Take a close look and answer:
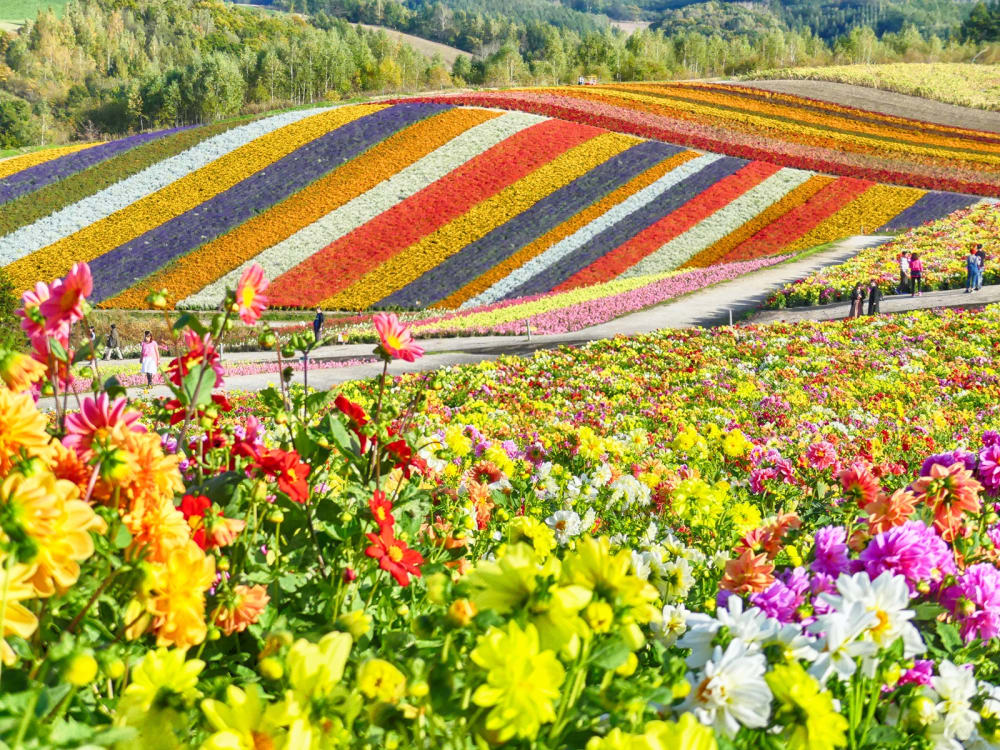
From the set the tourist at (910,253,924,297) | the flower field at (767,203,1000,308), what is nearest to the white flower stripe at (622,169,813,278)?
the flower field at (767,203,1000,308)

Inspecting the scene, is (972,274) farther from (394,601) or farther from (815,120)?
(815,120)

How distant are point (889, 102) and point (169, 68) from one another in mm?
53615

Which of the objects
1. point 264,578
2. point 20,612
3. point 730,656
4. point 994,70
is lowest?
point 264,578

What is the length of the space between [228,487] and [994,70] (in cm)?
7143

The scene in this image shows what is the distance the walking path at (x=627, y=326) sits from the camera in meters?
16.6

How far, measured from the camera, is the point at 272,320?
24.7 m

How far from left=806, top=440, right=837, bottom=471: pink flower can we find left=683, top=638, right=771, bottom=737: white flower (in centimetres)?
471

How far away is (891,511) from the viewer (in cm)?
214

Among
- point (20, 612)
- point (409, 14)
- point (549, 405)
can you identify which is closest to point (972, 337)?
point (549, 405)

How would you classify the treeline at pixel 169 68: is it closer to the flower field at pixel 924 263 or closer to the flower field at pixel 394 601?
the flower field at pixel 924 263

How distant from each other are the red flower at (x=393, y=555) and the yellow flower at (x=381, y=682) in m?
0.56

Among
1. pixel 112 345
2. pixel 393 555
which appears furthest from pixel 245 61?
pixel 393 555

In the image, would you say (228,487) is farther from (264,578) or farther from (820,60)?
(820,60)

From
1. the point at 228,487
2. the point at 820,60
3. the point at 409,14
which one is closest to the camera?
the point at 228,487
